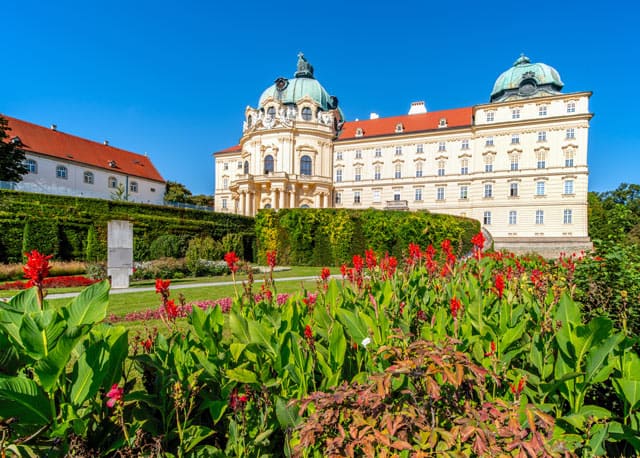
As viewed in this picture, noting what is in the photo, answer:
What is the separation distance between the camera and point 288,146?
140 ft

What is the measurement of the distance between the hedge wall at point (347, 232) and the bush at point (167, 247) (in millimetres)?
6392

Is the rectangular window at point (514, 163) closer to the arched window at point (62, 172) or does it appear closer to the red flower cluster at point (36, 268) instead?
the red flower cluster at point (36, 268)

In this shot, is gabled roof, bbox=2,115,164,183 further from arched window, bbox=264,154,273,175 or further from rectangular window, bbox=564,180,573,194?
rectangular window, bbox=564,180,573,194

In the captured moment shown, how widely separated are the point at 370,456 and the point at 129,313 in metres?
8.01

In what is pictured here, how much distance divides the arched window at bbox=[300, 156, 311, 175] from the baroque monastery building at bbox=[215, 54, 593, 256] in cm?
13

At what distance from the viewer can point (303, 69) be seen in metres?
48.9

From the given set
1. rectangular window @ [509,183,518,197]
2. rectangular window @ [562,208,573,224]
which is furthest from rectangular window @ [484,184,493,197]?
rectangular window @ [562,208,573,224]

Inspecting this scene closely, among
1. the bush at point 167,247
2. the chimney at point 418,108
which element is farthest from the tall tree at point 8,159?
the chimney at point 418,108

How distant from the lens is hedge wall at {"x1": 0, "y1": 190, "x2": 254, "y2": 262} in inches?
692

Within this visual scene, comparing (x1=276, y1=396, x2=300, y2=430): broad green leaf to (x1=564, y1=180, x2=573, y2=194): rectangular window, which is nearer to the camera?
(x1=276, y1=396, x2=300, y2=430): broad green leaf

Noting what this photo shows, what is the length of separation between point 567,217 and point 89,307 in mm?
44643

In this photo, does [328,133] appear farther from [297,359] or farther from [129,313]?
[297,359]

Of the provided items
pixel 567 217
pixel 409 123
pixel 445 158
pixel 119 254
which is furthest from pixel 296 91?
pixel 119 254

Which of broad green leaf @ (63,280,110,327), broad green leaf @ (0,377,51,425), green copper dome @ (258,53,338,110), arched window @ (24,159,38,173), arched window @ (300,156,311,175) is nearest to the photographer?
broad green leaf @ (0,377,51,425)
